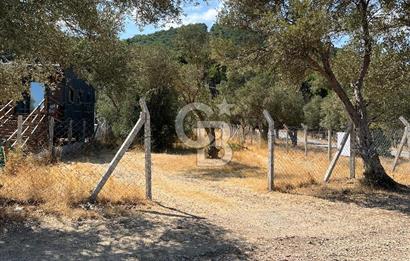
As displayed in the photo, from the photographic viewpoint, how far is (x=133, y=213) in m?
7.32

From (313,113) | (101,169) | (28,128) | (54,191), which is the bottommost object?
(101,169)

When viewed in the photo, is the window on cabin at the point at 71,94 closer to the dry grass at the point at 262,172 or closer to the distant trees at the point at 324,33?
the dry grass at the point at 262,172

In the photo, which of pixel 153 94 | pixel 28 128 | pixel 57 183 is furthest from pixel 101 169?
pixel 153 94

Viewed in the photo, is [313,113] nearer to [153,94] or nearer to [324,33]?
[153,94]

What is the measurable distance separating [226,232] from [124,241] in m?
1.50

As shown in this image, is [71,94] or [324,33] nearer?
[324,33]

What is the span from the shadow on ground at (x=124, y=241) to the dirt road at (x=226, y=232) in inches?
0.5

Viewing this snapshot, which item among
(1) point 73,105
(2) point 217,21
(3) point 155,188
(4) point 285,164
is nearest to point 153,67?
(1) point 73,105

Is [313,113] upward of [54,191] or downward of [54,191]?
upward

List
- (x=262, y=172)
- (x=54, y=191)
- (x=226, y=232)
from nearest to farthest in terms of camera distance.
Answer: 1. (x=226, y=232)
2. (x=54, y=191)
3. (x=262, y=172)

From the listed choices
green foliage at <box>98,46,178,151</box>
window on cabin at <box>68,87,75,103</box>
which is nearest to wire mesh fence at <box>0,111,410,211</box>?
window on cabin at <box>68,87,75,103</box>

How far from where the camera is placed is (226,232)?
664cm

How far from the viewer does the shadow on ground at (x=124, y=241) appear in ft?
17.8

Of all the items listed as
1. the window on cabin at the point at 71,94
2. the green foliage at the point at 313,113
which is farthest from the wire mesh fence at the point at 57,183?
the green foliage at the point at 313,113
